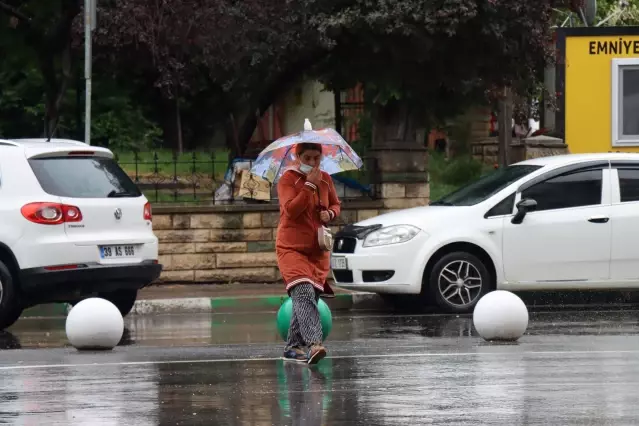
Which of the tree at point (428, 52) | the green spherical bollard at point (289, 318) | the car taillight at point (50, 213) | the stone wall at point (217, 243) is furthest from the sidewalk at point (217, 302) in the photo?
the green spherical bollard at point (289, 318)

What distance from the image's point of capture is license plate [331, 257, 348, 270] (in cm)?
1591

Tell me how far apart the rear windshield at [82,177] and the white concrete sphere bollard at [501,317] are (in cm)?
414

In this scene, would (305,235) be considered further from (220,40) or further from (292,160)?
(220,40)

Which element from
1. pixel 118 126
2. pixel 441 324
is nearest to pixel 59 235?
pixel 441 324

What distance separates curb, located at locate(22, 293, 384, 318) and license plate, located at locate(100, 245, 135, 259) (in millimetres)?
1969

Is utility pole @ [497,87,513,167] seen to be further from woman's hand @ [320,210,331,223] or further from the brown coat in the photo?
woman's hand @ [320,210,331,223]

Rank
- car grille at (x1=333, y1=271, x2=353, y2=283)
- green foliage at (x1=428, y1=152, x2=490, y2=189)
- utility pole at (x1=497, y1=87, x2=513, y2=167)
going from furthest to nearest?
green foliage at (x1=428, y1=152, x2=490, y2=189)
utility pole at (x1=497, y1=87, x2=513, y2=167)
car grille at (x1=333, y1=271, x2=353, y2=283)

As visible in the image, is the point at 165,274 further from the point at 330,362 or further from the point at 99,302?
the point at 330,362

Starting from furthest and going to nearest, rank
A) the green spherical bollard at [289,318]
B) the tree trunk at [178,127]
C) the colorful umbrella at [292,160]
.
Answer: the tree trunk at [178,127] → the green spherical bollard at [289,318] → the colorful umbrella at [292,160]

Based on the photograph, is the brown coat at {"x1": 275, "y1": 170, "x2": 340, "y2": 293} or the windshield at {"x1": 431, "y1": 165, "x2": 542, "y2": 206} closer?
the brown coat at {"x1": 275, "y1": 170, "x2": 340, "y2": 293}

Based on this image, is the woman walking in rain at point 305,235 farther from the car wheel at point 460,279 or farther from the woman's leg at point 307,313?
the car wheel at point 460,279

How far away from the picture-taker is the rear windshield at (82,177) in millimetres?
14188

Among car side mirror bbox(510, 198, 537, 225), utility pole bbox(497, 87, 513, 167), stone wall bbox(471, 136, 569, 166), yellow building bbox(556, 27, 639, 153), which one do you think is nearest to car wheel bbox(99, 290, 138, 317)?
car side mirror bbox(510, 198, 537, 225)

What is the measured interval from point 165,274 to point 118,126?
1131 cm
